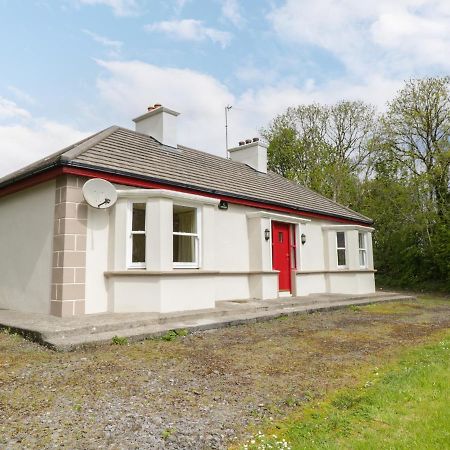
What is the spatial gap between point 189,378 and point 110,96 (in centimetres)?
879

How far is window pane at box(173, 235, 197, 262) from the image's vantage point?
9414 millimetres

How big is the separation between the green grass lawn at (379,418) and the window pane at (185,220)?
599 cm

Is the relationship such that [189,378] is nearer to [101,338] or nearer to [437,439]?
[101,338]

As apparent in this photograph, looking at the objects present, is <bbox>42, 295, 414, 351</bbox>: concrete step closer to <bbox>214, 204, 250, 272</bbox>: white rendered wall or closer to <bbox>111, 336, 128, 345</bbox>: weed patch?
<bbox>111, 336, 128, 345</bbox>: weed patch

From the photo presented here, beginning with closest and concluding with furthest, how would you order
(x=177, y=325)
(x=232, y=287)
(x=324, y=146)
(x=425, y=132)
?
(x=177, y=325), (x=232, y=287), (x=425, y=132), (x=324, y=146)

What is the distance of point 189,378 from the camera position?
14.8 feet

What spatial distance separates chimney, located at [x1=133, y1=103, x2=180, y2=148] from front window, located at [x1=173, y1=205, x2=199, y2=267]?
4319mm

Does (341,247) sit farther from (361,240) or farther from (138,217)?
(138,217)

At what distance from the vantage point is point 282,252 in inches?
515

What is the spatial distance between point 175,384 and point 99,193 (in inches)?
203

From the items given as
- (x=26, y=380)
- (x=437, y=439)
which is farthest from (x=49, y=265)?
(x=437, y=439)

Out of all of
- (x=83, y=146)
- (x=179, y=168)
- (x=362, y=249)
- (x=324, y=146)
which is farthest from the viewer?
(x=324, y=146)

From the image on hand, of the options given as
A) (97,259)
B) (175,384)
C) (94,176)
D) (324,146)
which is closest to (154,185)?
(94,176)

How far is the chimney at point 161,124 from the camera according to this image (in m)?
13.1
